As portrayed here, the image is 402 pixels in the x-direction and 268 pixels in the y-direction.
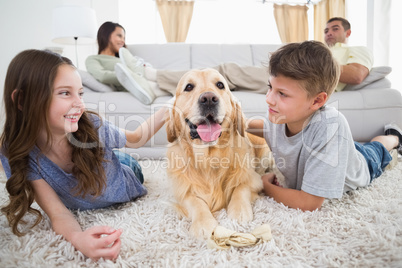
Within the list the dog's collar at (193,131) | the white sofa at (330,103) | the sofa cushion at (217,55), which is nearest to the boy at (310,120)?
the dog's collar at (193,131)

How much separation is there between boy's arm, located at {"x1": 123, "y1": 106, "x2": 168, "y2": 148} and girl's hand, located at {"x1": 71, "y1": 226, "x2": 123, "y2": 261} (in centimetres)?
72

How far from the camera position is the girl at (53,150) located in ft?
3.47

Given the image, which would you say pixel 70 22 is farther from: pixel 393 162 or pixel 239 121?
pixel 393 162

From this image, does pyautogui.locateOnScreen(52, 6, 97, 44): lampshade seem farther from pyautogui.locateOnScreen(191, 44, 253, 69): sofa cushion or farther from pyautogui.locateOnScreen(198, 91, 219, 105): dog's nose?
pyautogui.locateOnScreen(198, 91, 219, 105): dog's nose

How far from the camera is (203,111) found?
131 centimetres

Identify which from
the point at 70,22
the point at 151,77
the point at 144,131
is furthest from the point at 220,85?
the point at 70,22

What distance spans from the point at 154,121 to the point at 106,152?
1.43 ft

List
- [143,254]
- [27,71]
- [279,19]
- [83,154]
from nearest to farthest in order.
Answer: [143,254] < [27,71] < [83,154] < [279,19]

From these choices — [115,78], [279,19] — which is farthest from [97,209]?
[279,19]

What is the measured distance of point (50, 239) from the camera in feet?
3.38

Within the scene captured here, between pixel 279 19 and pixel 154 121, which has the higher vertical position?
pixel 279 19

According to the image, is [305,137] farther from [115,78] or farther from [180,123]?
[115,78]

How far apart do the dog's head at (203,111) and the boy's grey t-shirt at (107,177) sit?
322 mm

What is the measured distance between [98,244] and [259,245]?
1.88ft
